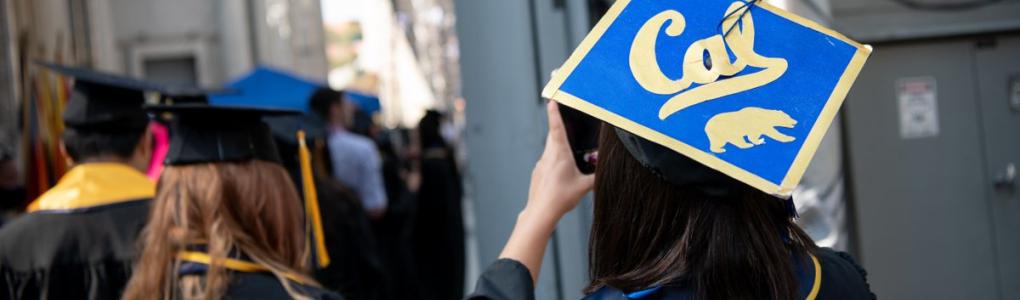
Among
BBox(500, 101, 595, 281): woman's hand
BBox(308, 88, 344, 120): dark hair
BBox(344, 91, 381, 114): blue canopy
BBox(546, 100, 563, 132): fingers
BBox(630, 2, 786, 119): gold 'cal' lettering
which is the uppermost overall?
BBox(344, 91, 381, 114): blue canopy

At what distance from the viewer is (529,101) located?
3820 millimetres

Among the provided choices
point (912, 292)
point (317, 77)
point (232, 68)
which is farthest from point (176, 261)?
point (317, 77)

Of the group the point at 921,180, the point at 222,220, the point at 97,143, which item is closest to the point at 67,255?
the point at 97,143

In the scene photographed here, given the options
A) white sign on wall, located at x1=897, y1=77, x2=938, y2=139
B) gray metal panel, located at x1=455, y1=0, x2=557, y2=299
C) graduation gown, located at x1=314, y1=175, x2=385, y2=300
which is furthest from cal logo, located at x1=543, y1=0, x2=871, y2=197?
graduation gown, located at x1=314, y1=175, x2=385, y2=300

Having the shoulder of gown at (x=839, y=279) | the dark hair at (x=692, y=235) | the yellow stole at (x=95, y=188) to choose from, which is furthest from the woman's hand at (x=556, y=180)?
the yellow stole at (x=95, y=188)

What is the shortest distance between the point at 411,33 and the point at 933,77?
2398 inches

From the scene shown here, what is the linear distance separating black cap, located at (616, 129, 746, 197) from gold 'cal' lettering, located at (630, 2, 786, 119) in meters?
0.06

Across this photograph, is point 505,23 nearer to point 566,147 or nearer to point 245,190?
point 245,190

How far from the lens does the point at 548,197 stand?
6.28ft

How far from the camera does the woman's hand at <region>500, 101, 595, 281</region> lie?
1.90 m

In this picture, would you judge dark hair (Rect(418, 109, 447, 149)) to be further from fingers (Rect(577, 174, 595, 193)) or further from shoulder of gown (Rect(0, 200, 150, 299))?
fingers (Rect(577, 174, 595, 193))

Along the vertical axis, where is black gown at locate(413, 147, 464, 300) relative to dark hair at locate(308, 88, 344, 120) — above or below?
below

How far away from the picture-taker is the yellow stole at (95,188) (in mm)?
3576

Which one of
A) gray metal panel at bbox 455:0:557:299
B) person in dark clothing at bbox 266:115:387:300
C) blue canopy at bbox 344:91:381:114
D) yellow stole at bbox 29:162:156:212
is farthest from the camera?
blue canopy at bbox 344:91:381:114
